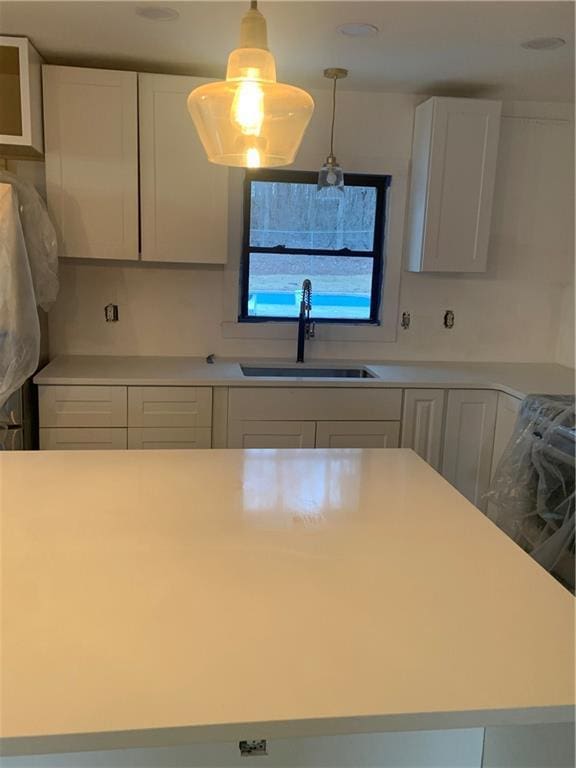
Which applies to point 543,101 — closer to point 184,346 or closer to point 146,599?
point 184,346

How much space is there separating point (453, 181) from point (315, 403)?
132 centimetres

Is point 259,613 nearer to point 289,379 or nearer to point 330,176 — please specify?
point 289,379

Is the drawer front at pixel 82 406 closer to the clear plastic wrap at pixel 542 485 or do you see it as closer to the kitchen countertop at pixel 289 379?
the kitchen countertop at pixel 289 379

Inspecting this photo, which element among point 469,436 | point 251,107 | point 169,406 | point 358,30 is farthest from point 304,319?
point 251,107

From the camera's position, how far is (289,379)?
9.98 ft

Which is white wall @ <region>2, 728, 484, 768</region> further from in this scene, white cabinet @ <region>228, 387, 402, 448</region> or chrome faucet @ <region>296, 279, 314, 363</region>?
chrome faucet @ <region>296, 279, 314, 363</region>

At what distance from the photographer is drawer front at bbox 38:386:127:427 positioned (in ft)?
9.55

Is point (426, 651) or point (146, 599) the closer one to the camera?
point (426, 651)

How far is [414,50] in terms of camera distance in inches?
105

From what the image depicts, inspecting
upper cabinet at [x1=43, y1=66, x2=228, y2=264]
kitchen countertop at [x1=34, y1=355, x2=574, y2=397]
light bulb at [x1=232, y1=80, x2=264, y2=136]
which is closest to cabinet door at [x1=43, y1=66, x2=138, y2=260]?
upper cabinet at [x1=43, y1=66, x2=228, y2=264]

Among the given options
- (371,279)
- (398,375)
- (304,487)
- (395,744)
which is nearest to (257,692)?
(395,744)

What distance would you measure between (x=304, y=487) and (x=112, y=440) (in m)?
1.65

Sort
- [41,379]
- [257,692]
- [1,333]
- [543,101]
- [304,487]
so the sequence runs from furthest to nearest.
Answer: [543,101]
[41,379]
[1,333]
[304,487]
[257,692]

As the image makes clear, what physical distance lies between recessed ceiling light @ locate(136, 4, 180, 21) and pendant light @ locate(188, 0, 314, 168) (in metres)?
1.19
